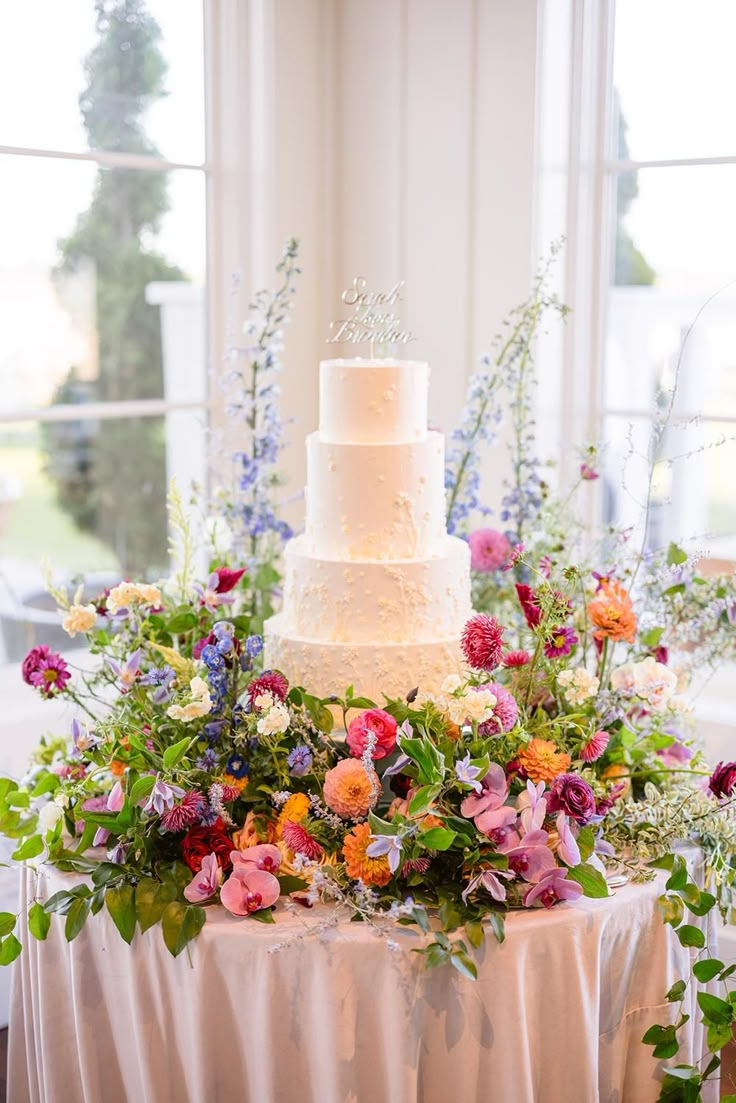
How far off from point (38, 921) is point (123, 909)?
0.56 ft

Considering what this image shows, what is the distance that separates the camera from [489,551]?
2525mm

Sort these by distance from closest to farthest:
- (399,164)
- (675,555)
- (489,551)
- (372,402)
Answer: (372,402), (675,555), (489,551), (399,164)

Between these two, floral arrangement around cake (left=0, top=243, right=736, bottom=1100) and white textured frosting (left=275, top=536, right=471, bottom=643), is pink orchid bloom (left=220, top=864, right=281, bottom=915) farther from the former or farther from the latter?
white textured frosting (left=275, top=536, right=471, bottom=643)

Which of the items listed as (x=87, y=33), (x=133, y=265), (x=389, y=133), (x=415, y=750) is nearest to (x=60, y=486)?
(x=133, y=265)

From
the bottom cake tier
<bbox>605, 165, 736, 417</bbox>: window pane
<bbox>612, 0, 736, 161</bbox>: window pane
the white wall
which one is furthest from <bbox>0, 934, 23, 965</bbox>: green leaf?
<bbox>612, 0, 736, 161</bbox>: window pane

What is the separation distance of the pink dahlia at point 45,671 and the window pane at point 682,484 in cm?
154

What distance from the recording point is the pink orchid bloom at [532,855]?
1755 millimetres

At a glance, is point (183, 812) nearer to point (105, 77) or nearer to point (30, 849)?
point (30, 849)

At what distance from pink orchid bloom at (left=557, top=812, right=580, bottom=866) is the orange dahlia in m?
0.27

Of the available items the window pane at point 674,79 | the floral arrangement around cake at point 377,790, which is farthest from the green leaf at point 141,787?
the window pane at point 674,79

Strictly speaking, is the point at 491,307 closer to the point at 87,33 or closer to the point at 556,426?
the point at 556,426

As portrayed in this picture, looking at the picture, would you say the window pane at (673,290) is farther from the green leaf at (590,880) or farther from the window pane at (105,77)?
the green leaf at (590,880)

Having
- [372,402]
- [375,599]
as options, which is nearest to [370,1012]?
[375,599]

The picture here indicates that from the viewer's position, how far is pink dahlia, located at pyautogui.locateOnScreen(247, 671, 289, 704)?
1849 millimetres
